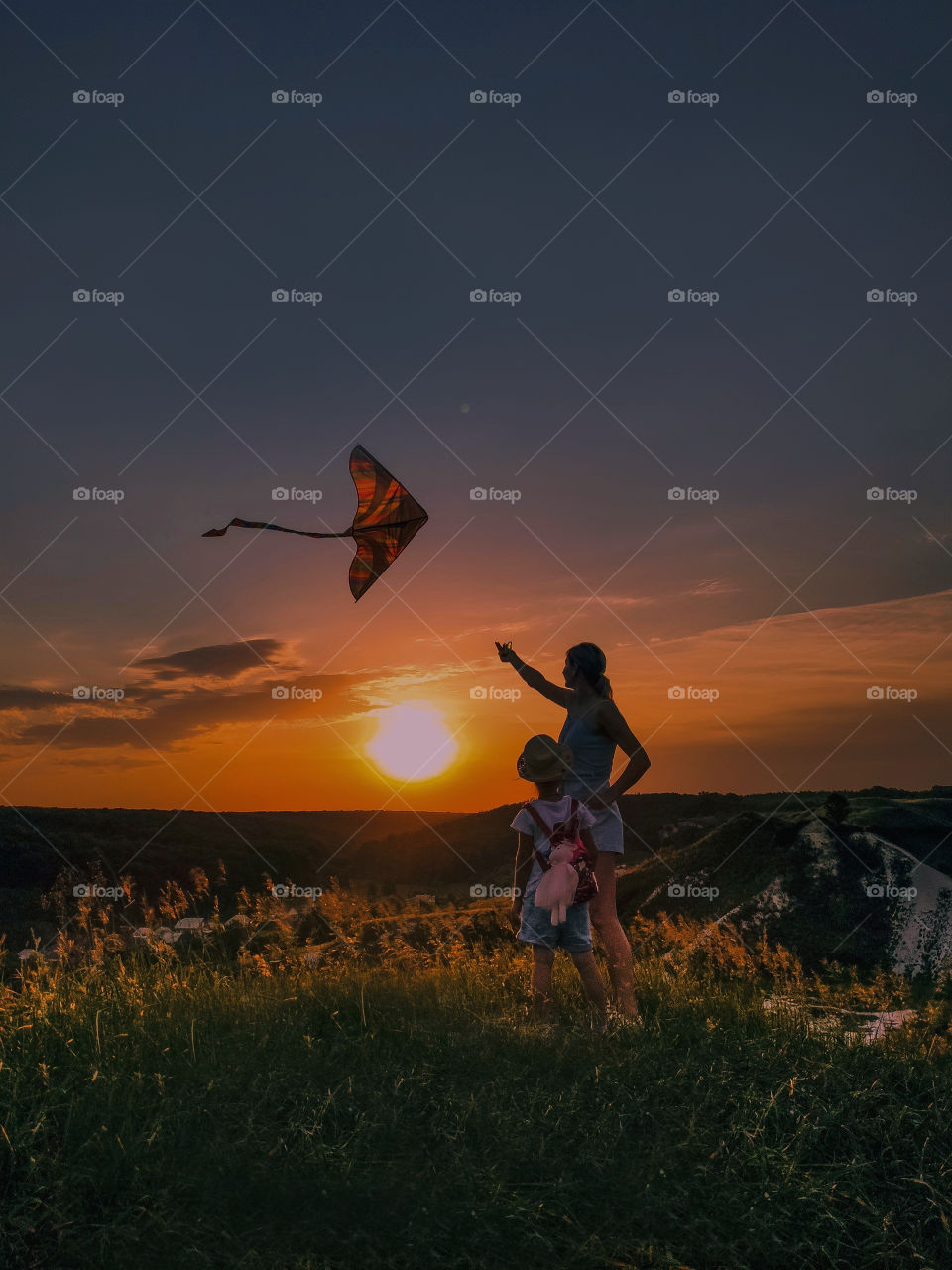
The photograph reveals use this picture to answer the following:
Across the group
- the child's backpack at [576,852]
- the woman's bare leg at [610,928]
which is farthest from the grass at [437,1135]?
the child's backpack at [576,852]

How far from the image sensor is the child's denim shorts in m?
6.85

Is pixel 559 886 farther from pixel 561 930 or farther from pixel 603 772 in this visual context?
pixel 603 772

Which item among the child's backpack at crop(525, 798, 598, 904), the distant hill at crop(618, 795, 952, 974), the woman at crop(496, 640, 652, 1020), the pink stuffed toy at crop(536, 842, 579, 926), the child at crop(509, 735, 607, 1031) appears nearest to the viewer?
the pink stuffed toy at crop(536, 842, 579, 926)

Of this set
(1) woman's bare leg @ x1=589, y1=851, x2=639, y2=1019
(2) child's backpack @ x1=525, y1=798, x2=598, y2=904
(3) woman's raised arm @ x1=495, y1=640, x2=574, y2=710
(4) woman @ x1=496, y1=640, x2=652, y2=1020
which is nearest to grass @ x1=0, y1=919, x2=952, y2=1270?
(1) woman's bare leg @ x1=589, y1=851, x2=639, y2=1019

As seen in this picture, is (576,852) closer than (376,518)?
Yes

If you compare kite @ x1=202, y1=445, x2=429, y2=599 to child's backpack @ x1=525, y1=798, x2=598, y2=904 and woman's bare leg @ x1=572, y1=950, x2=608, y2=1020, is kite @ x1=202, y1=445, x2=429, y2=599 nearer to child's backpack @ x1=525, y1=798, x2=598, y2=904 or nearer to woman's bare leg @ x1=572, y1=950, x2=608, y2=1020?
child's backpack @ x1=525, y1=798, x2=598, y2=904

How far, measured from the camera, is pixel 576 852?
6.75m

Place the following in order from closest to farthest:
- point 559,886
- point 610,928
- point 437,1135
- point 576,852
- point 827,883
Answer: point 437,1135, point 559,886, point 576,852, point 610,928, point 827,883

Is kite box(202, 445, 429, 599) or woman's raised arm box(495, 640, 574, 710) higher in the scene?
kite box(202, 445, 429, 599)

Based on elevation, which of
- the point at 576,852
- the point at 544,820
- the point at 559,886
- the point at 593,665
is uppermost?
the point at 593,665

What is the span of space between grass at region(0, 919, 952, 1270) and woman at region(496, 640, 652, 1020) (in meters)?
0.56

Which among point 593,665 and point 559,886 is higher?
point 593,665

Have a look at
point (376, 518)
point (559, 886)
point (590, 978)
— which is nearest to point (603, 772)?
point (559, 886)

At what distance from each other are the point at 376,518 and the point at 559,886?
9.91ft
